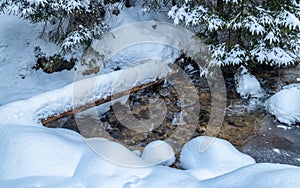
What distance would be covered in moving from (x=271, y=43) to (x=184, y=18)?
1.56 meters

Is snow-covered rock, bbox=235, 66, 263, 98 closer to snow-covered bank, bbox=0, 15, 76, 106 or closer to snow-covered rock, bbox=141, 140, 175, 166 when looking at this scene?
snow-covered rock, bbox=141, 140, 175, 166

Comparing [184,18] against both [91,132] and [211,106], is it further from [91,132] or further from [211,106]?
[91,132]

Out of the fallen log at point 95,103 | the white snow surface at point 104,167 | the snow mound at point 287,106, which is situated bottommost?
the fallen log at point 95,103

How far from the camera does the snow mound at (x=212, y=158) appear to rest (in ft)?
10.1

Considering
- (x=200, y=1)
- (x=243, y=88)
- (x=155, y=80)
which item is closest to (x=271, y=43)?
(x=243, y=88)

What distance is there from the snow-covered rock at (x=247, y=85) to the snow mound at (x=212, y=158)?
243 cm

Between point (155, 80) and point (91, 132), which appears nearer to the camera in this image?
point (91, 132)

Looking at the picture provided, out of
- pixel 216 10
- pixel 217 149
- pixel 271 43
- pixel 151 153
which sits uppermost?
pixel 216 10

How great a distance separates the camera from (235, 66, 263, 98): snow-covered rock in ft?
18.9

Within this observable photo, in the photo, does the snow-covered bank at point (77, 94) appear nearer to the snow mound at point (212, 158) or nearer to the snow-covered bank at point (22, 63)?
the snow-covered bank at point (22, 63)

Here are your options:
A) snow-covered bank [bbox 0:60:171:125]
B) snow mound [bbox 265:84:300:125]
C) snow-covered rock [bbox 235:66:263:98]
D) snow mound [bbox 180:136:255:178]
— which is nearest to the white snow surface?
snow mound [bbox 180:136:255:178]

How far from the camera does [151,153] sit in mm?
Answer: 3754

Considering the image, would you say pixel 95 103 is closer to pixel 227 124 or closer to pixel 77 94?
pixel 77 94

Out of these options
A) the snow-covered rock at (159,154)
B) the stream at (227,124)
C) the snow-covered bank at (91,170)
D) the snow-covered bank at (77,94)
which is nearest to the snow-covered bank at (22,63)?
the snow-covered bank at (77,94)
